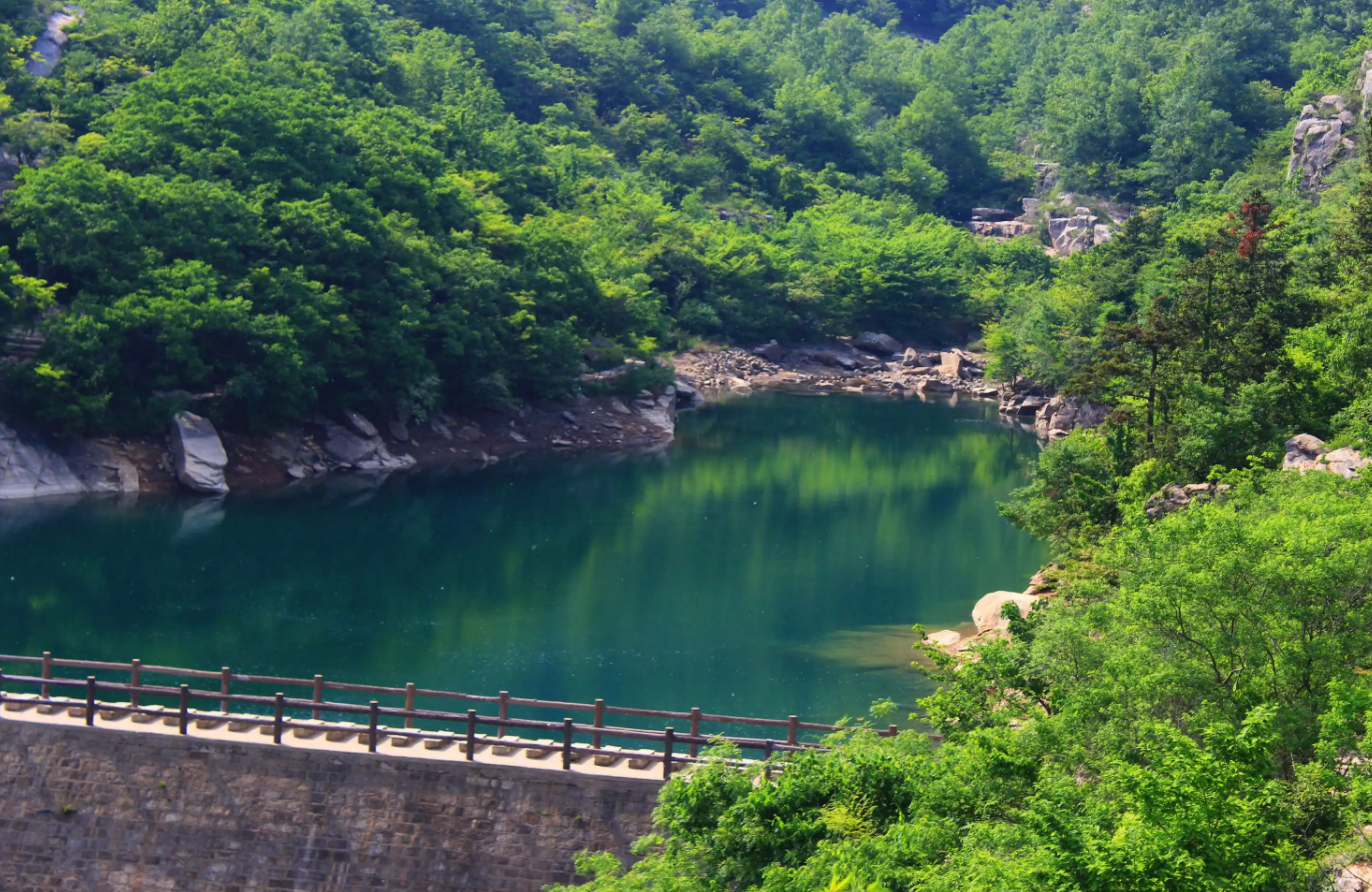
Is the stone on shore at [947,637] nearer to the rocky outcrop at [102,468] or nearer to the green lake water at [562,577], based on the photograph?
the green lake water at [562,577]

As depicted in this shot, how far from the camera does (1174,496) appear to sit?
3000cm

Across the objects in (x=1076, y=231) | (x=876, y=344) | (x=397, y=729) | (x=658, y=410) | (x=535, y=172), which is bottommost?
(x=658, y=410)

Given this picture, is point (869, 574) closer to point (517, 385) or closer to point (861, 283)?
point (517, 385)

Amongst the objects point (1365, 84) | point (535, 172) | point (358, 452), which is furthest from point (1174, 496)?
point (535, 172)

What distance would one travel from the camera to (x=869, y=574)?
41.5 metres

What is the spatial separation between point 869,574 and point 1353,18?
9047cm

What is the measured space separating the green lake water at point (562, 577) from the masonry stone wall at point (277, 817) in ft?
31.8

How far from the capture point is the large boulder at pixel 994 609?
110 feet

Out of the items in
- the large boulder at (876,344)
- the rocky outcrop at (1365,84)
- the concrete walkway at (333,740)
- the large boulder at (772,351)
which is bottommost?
the large boulder at (772,351)

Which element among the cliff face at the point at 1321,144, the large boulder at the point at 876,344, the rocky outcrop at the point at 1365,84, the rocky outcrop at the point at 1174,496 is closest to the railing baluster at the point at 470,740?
the rocky outcrop at the point at 1174,496

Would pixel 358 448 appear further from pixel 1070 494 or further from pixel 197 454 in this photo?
pixel 1070 494

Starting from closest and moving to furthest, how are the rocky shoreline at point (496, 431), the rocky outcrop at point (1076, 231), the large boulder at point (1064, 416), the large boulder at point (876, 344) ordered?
the rocky shoreline at point (496, 431)
the large boulder at point (1064, 416)
the large boulder at point (876, 344)
the rocky outcrop at point (1076, 231)

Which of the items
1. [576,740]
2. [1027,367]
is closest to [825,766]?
[576,740]

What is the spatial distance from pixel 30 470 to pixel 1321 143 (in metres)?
61.5
